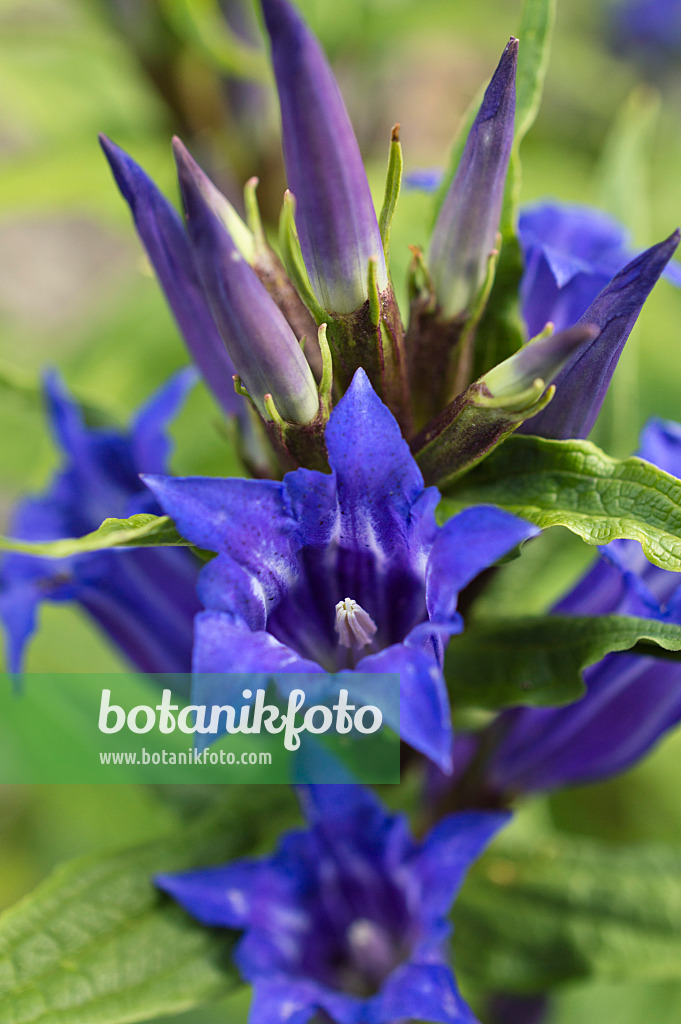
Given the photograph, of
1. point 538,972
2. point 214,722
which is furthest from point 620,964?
point 214,722

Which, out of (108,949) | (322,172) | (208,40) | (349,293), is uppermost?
(208,40)

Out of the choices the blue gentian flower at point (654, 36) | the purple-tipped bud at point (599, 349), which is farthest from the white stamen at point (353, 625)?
the blue gentian flower at point (654, 36)

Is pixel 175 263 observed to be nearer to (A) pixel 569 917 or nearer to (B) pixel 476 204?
(B) pixel 476 204

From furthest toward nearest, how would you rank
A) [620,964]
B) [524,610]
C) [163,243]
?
[524,610], [620,964], [163,243]

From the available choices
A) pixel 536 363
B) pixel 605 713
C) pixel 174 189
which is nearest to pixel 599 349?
pixel 536 363

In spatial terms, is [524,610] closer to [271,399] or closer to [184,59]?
[271,399]

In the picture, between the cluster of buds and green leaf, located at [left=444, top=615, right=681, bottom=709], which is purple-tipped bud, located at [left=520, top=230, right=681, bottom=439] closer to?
the cluster of buds
